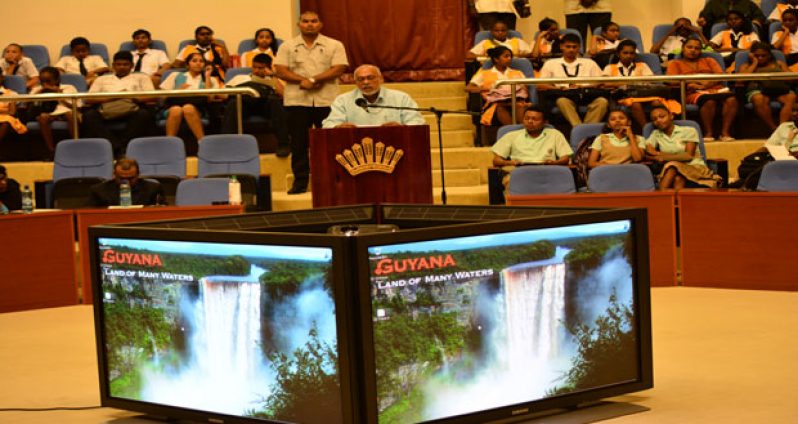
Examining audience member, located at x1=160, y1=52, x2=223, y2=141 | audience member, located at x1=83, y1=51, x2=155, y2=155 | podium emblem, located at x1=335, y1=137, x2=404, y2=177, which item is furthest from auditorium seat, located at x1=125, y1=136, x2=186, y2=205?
podium emblem, located at x1=335, y1=137, x2=404, y2=177

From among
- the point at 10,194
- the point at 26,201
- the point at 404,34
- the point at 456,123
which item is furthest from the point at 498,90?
the point at 26,201

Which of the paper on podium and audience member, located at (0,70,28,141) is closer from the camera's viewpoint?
the paper on podium

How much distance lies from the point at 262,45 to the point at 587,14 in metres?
4.00

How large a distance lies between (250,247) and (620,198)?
4611mm

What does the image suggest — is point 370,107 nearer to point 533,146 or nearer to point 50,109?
point 533,146

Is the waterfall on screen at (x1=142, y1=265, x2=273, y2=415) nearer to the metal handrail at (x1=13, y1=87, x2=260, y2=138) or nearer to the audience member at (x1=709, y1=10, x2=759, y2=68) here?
the metal handrail at (x1=13, y1=87, x2=260, y2=138)

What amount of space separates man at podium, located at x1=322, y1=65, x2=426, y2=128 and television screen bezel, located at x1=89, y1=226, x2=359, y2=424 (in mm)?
4136

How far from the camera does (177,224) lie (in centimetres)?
538

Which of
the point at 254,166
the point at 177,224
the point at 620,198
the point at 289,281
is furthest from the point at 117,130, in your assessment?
the point at 289,281

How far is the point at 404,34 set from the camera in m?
15.3

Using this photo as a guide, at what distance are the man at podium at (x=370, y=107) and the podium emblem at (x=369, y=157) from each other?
2.92 feet

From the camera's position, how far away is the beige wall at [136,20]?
1455 centimetres

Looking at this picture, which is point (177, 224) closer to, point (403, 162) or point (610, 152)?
point (403, 162)

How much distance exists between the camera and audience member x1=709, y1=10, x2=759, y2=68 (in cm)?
1391
